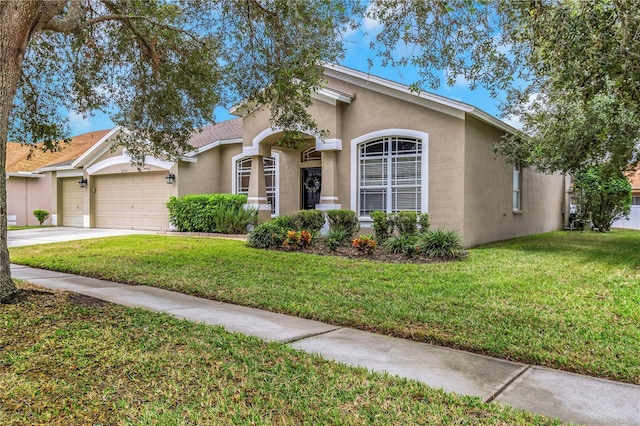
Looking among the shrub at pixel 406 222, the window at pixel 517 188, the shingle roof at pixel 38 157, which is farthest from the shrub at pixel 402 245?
the shingle roof at pixel 38 157

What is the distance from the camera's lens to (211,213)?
1570 centimetres

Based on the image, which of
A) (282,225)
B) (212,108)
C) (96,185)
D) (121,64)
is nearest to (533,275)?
(282,225)

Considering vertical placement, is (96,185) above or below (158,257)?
above

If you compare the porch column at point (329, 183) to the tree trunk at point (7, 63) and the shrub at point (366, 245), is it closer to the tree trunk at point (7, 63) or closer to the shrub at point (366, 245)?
the shrub at point (366, 245)

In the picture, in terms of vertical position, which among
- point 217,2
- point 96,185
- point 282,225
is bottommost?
point 282,225

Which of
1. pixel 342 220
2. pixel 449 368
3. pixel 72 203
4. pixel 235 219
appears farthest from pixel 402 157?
pixel 72 203

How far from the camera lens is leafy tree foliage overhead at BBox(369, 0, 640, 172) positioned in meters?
5.52

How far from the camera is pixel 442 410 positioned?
116 inches

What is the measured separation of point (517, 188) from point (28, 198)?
24.4 m

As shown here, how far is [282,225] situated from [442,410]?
9.92 meters

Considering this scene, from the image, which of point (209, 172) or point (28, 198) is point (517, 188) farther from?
point (28, 198)

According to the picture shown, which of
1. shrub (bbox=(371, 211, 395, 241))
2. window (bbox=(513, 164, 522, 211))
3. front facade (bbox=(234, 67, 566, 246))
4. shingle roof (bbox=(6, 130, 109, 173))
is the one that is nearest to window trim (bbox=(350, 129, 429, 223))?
front facade (bbox=(234, 67, 566, 246))

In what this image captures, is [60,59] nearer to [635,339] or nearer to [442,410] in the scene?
[442,410]

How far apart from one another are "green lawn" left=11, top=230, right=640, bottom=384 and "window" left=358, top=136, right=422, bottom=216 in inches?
102
